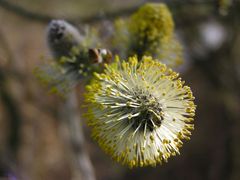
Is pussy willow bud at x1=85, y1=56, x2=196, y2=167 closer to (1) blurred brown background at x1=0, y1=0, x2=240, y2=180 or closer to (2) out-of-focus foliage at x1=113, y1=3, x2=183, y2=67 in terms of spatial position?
(2) out-of-focus foliage at x1=113, y1=3, x2=183, y2=67

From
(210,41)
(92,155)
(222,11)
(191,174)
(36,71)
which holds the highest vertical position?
(210,41)

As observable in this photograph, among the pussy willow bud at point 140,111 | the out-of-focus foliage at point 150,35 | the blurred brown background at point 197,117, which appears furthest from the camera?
the blurred brown background at point 197,117

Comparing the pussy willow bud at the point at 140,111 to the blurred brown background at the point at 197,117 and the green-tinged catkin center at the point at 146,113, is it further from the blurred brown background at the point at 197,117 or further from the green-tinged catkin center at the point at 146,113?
the blurred brown background at the point at 197,117

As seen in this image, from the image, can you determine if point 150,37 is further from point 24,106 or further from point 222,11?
point 24,106

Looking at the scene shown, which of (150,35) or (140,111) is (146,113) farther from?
(150,35)


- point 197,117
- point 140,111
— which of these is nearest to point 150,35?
point 140,111

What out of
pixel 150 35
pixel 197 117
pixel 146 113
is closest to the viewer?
pixel 146 113

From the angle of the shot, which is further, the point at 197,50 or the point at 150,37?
the point at 197,50

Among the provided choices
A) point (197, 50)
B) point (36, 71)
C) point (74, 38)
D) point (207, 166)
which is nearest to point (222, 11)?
point (74, 38)

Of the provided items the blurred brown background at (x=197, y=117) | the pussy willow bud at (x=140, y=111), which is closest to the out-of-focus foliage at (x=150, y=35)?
the pussy willow bud at (x=140, y=111)
